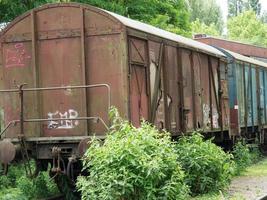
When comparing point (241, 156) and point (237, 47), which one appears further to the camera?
point (237, 47)

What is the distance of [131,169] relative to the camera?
8297mm

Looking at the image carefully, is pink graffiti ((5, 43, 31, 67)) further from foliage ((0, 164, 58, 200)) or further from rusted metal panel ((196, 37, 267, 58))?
rusted metal panel ((196, 37, 267, 58))

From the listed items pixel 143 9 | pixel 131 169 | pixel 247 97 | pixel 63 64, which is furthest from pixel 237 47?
pixel 131 169

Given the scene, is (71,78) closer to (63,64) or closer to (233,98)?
(63,64)

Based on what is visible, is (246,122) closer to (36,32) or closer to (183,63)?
(183,63)

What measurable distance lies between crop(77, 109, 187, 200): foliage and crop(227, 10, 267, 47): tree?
68977mm

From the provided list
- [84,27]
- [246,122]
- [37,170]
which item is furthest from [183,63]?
[246,122]

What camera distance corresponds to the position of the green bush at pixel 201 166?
11117 millimetres

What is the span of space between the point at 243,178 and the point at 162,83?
4123 millimetres

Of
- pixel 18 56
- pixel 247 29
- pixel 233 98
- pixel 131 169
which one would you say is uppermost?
pixel 247 29

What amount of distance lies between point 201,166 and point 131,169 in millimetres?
3165

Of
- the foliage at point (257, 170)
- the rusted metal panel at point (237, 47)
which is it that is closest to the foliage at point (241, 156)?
the foliage at point (257, 170)

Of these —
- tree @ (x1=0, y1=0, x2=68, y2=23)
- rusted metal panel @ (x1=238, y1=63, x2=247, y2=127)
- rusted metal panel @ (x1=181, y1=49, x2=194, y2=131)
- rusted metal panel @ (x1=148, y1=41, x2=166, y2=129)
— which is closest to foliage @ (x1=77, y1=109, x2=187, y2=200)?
rusted metal panel @ (x1=148, y1=41, x2=166, y2=129)

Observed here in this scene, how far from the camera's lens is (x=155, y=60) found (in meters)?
11.4
